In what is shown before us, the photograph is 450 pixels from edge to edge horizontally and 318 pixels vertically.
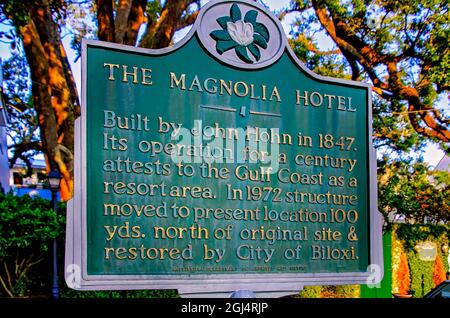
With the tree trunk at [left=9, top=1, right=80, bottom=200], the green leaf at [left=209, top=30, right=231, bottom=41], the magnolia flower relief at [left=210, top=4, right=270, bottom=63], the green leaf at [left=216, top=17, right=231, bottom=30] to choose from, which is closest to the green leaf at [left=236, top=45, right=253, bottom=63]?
the magnolia flower relief at [left=210, top=4, right=270, bottom=63]

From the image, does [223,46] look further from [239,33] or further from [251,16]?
[251,16]

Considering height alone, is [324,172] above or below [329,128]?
below

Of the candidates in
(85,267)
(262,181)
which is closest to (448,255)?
(262,181)

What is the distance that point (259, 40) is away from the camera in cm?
513

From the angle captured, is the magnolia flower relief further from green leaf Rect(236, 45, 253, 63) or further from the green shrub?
the green shrub

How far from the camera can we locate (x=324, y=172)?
210 inches

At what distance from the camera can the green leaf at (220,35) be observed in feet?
16.3

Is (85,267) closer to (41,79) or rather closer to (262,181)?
(262,181)

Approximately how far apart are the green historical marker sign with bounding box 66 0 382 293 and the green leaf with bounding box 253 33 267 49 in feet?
0.04

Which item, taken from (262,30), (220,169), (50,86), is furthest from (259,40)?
(50,86)

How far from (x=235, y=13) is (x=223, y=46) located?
0.33 metres

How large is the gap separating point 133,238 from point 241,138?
1331mm

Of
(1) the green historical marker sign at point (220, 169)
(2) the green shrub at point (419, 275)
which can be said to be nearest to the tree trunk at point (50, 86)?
(1) the green historical marker sign at point (220, 169)

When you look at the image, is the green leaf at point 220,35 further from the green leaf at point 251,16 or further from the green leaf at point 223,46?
the green leaf at point 251,16
